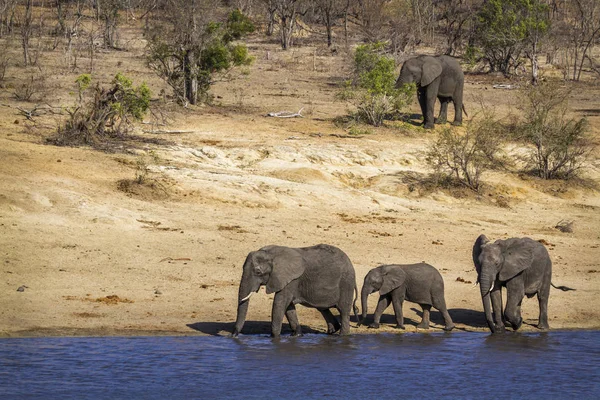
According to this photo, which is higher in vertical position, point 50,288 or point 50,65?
point 50,65

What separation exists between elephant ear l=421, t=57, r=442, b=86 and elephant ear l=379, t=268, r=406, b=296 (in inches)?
577

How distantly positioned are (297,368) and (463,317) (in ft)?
11.4

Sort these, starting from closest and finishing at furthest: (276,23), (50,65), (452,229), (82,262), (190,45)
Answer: (82,262) → (452,229) → (190,45) → (50,65) → (276,23)

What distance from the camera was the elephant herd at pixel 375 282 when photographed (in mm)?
12102

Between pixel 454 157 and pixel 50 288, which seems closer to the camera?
pixel 50 288

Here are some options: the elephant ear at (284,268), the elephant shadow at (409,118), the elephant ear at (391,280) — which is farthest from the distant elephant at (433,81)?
the elephant ear at (284,268)

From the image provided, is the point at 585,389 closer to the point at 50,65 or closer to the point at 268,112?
the point at 268,112

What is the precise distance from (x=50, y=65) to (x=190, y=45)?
6.38 metres

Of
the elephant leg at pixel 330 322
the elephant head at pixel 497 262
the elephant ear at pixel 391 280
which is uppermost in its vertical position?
the elephant head at pixel 497 262

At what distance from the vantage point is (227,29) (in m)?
27.2

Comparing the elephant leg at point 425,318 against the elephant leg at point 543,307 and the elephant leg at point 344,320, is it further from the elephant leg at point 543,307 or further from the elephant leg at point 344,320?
the elephant leg at point 543,307

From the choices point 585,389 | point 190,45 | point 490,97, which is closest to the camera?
point 585,389

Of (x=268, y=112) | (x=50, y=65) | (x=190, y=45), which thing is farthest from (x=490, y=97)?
(x=50, y=65)

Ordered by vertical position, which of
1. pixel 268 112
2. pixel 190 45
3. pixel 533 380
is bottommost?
pixel 533 380
